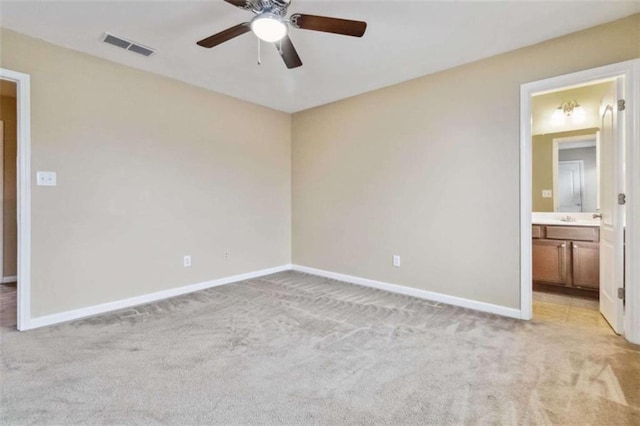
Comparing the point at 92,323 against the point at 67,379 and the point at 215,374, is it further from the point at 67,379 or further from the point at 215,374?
the point at 215,374

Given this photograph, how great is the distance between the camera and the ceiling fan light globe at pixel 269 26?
1856 mm

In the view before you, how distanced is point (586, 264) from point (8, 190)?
722cm

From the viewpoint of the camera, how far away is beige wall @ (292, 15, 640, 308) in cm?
285

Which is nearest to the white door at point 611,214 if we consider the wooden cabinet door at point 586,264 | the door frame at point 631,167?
the door frame at point 631,167

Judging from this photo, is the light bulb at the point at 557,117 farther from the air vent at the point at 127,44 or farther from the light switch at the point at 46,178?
the light switch at the point at 46,178

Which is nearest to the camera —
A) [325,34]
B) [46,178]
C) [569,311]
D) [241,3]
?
[241,3]

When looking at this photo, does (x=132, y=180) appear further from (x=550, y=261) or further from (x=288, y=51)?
(x=550, y=261)

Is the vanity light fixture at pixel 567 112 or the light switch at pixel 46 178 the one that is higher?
the vanity light fixture at pixel 567 112

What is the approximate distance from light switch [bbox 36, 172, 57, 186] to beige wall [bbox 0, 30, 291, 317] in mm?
41

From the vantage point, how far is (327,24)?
1.97m

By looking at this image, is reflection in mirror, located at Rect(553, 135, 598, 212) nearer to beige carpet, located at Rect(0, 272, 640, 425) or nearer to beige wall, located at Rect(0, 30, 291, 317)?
beige carpet, located at Rect(0, 272, 640, 425)

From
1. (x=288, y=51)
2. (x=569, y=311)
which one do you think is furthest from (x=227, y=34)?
(x=569, y=311)

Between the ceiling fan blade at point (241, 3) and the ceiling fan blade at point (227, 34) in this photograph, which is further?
the ceiling fan blade at point (227, 34)

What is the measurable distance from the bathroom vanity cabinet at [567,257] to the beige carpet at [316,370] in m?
1.29
